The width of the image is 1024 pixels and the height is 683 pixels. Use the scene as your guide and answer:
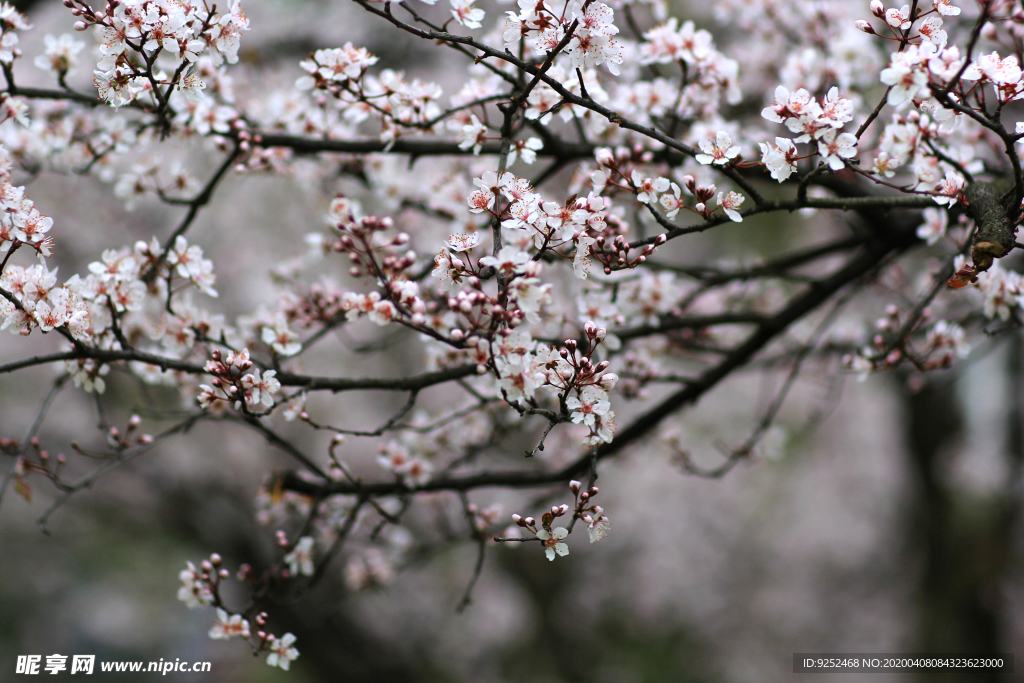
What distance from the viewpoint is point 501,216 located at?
160 centimetres

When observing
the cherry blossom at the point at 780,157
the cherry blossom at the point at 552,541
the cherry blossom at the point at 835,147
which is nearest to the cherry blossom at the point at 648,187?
the cherry blossom at the point at 780,157

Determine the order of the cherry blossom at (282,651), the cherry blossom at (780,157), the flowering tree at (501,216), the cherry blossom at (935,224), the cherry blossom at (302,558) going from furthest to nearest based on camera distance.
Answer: the cherry blossom at (302,558)
the cherry blossom at (935,224)
the cherry blossom at (282,651)
the cherry blossom at (780,157)
the flowering tree at (501,216)

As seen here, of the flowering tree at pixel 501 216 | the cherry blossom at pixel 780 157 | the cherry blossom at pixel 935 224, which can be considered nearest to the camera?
the flowering tree at pixel 501 216

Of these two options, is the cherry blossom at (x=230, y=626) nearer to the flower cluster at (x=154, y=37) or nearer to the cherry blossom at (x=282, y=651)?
the cherry blossom at (x=282, y=651)

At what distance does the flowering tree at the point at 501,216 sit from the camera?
1581 mm

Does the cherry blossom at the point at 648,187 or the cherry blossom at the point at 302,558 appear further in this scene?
the cherry blossom at the point at 302,558

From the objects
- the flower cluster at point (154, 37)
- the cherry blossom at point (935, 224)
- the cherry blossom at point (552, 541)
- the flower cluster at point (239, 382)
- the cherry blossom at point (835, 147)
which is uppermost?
A: the flower cluster at point (154, 37)

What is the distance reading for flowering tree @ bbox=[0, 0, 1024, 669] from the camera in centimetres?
158

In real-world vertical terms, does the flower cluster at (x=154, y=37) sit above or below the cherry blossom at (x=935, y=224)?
above

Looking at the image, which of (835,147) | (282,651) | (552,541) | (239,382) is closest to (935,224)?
(835,147)

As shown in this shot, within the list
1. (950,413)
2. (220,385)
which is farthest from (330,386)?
(950,413)

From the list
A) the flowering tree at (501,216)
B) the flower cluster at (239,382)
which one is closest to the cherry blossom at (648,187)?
the flowering tree at (501,216)

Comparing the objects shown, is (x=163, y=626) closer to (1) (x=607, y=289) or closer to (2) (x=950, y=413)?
(1) (x=607, y=289)

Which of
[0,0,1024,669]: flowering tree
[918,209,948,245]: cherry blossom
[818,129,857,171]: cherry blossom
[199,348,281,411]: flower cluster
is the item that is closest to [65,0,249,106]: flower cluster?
[0,0,1024,669]: flowering tree
